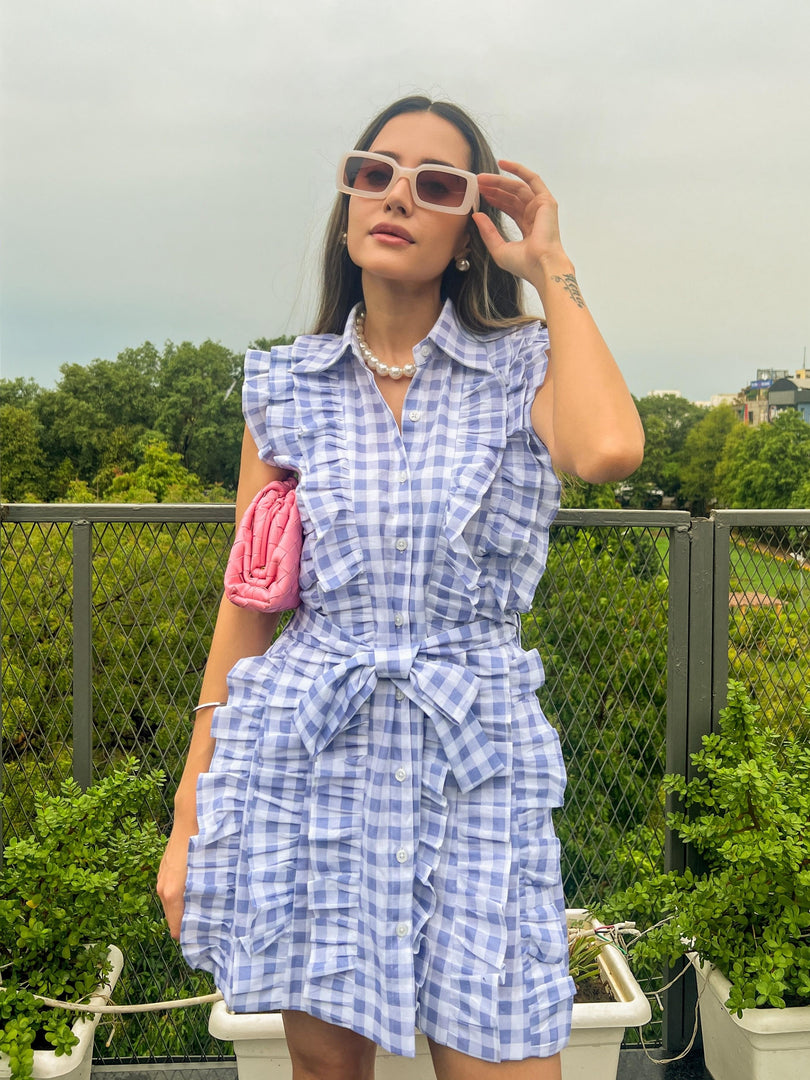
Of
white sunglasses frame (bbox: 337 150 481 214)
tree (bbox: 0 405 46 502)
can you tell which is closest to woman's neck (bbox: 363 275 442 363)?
white sunglasses frame (bbox: 337 150 481 214)

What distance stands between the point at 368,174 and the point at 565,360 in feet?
1.28

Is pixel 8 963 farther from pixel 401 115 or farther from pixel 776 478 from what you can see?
pixel 776 478

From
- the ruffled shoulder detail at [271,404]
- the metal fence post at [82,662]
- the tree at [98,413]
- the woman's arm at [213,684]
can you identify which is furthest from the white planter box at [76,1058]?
the tree at [98,413]

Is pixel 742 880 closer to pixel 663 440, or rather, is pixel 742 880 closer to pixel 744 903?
pixel 744 903

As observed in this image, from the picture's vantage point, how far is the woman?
3.78 ft

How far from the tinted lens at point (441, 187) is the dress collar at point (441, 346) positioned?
5.4 inches

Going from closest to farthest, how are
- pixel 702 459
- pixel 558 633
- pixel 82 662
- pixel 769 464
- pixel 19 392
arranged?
1. pixel 82 662
2. pixel 558 633
3. pixel 19 392
4. pixel 702 459
5. pixel 769 464

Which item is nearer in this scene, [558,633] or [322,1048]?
[322,1048]

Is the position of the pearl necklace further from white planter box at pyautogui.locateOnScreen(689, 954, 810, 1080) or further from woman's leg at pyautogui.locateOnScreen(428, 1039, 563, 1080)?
white planter box at pyautogui.locateOnScreen(689, 954, 810, 1080)

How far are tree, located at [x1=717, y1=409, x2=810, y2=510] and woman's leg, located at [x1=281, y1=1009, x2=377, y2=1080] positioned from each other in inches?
668

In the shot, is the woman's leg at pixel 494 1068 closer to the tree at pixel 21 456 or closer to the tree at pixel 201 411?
the tree at pixel 21 456

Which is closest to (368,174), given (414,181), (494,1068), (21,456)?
(414,181)

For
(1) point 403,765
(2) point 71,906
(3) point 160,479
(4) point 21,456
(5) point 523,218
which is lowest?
(2) point 71,906

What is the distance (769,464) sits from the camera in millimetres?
17734
